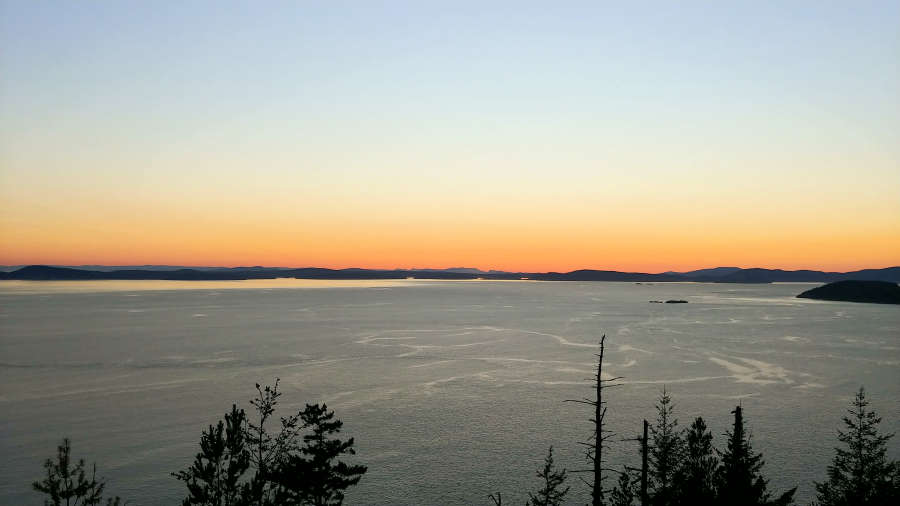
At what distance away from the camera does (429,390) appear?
71.4 m

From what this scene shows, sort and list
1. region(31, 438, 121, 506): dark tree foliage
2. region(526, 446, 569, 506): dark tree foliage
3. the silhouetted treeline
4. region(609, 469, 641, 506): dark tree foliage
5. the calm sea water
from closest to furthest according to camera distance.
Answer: region(31, 438, 121, 506): dark tree foliage, the silhouetted treeline, region(526, 446, 569, 506): dark tree foliage, region(609, 469, 641, 506): dark tree foliage, the calm sea water

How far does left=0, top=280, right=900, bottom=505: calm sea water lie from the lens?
1795 inches

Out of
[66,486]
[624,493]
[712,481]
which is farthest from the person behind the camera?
[712,481]

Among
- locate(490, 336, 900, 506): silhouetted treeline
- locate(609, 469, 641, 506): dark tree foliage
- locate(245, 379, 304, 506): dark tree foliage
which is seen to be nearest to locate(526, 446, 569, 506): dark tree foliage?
locate(490, 336, 900, 506): silhouetted treeline

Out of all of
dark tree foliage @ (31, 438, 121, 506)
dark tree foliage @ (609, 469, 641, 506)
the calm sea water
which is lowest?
the calm sea water

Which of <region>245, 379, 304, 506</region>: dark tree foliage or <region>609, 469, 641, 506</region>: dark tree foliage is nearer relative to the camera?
<region>245, 379, 304, 506</region>: dark tree foliage

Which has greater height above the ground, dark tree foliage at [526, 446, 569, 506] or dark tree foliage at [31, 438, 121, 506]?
dark tree foliage at [31, 438, 121, 506]

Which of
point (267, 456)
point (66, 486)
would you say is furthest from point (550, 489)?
point (267, 456)

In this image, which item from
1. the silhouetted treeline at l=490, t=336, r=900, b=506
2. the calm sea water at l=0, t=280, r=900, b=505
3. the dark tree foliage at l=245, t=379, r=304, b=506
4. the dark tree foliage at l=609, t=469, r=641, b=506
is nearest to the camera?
the silhouetted treeline at l=490, t=336, r=900, b=506

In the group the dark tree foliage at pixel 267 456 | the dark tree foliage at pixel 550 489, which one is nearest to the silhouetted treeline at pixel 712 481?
the dark tree foliage at pixel 550 489

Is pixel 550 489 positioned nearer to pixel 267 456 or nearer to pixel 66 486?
pixel 66 486

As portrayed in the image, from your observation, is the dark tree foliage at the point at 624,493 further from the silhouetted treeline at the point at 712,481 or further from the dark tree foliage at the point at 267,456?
the dark tree foliage at the point at 267,456

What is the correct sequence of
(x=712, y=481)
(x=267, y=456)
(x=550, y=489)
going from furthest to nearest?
(x=267, y=456) → (x=712, y=481) → (x=550, y=489)

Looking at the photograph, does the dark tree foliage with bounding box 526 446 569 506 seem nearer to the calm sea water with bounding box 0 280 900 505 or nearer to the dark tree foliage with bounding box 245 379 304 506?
the calm sea water with bounding box 0 280 900 505
